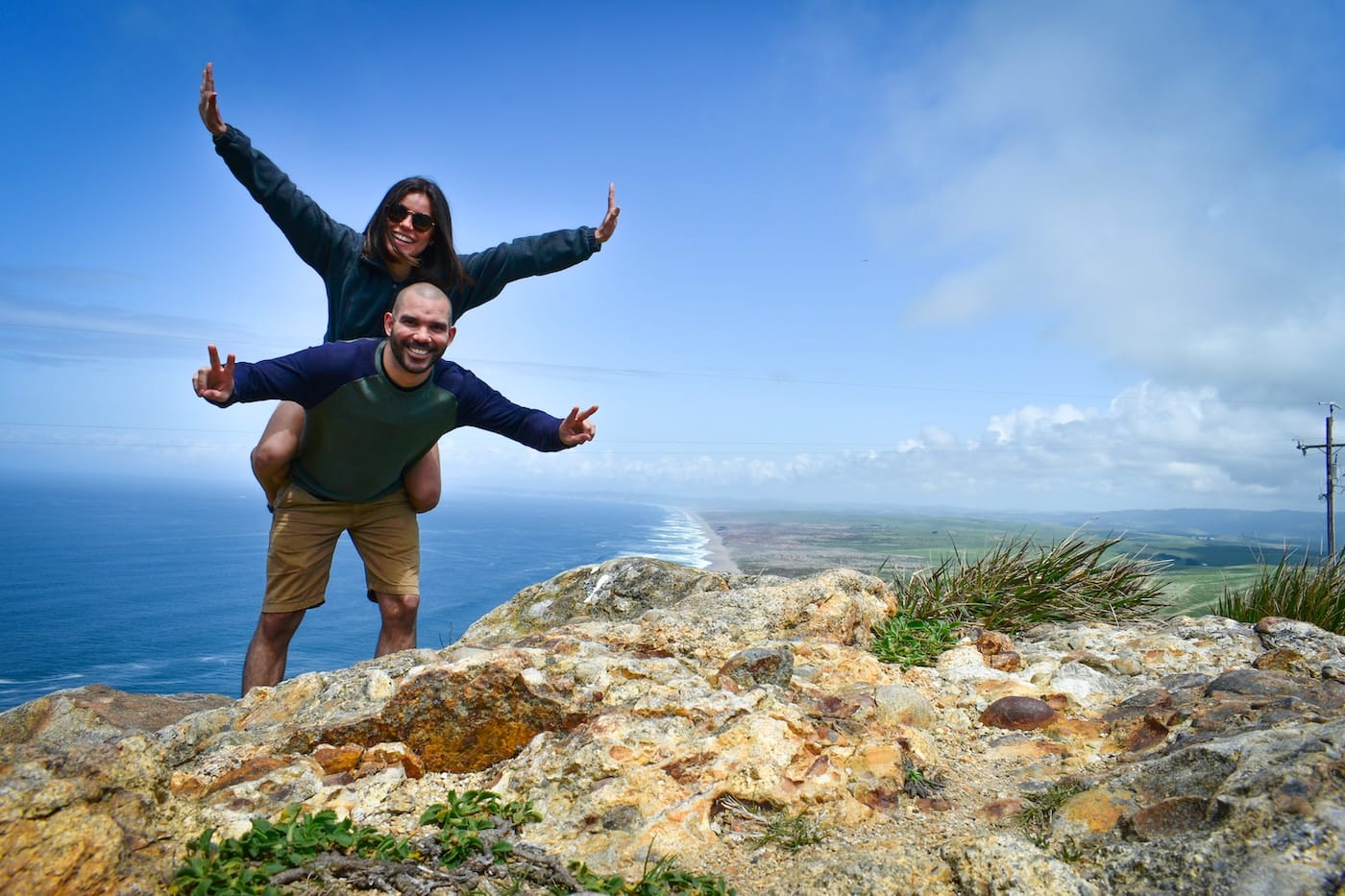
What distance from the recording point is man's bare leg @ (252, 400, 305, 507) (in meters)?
4.94

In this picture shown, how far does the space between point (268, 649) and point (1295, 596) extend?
9.62 m

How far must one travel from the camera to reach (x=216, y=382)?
4.25 m

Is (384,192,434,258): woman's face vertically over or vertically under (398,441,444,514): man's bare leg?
over

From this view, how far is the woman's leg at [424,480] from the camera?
535 cm

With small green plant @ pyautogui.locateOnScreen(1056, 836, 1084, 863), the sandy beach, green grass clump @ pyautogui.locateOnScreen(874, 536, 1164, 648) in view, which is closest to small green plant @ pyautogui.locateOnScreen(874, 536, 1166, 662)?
green grass clump @ pyautogui.locateOnScreen(874, 536, 1164, 648)

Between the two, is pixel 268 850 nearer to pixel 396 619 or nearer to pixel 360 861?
pixel 360 861

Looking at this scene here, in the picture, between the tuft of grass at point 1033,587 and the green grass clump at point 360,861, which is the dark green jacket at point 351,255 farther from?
the tuft of grass at point 1033,587

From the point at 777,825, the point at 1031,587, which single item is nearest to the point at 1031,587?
the point at 1031,587

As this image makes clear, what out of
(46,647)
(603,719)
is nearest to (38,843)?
(603,719)

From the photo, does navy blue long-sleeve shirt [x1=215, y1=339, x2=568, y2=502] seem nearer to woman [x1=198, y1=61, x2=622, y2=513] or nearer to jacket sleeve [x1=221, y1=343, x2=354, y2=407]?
jacket sleeve [x1=221, y1=343, x2=354, y2=407]

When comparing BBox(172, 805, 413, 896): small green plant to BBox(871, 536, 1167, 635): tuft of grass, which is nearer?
BBox(172, 805, 413, 896): small green plant

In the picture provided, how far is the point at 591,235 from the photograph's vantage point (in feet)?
18.0

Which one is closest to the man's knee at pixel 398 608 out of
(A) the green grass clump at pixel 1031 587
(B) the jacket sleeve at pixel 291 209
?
(B) the jacket sleeve at pixel 291 209

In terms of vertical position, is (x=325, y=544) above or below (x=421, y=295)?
below
